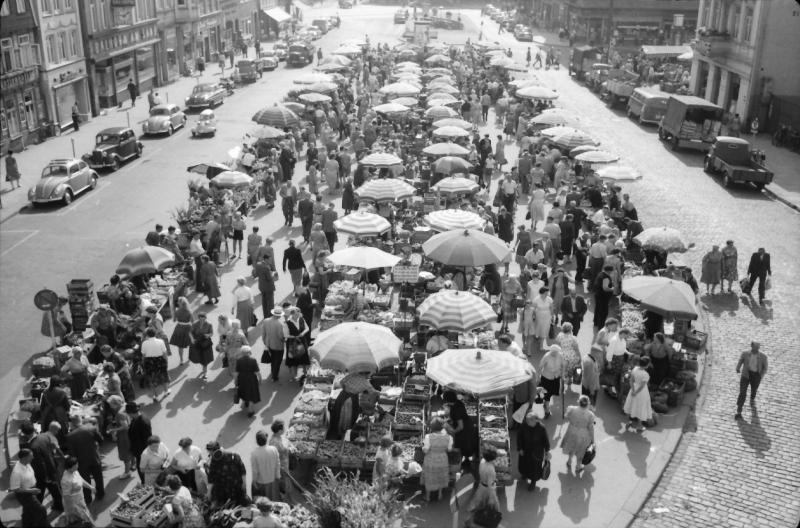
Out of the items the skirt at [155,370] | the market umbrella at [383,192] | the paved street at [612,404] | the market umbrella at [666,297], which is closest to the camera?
the paved street at [612,404]

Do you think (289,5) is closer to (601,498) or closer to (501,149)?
(501,149)

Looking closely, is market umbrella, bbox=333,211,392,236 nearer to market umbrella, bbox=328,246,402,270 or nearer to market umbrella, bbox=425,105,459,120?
market umbrella, bbox=328,246,402,270

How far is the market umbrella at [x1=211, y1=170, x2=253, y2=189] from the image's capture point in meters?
26.1

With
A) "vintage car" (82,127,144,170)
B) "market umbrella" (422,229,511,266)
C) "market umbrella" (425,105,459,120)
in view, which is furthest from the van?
"market umbrella" (422,229,511,266)

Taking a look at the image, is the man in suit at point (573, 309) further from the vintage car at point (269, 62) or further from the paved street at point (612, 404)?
the vintage car at point (269, 62)

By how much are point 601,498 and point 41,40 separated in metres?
37.1

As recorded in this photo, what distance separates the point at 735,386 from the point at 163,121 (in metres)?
33.7

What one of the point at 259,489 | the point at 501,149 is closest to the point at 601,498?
the point at 259,489

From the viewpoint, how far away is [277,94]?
57.2 metres

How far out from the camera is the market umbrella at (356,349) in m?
14.1

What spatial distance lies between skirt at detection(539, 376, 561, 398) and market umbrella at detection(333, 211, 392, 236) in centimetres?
647

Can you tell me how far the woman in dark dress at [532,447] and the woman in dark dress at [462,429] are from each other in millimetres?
772

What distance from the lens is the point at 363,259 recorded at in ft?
60.4

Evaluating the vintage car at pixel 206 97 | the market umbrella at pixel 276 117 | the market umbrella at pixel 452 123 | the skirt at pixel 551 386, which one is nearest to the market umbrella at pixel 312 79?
the vintage car at pixel 206 97
